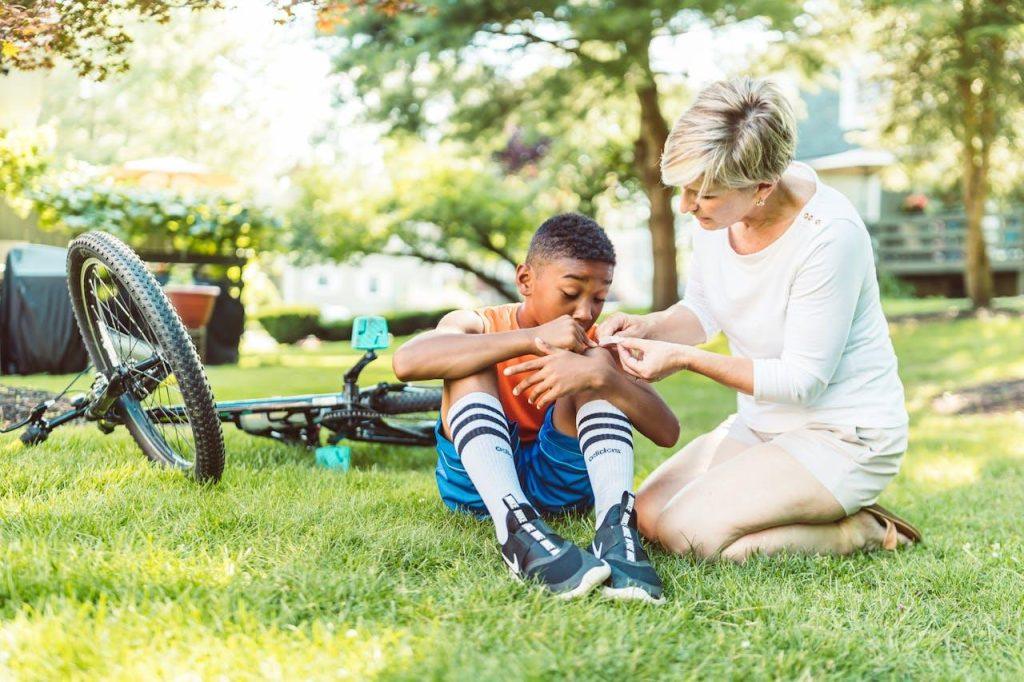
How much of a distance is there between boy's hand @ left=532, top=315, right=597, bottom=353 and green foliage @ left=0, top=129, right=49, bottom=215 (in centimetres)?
249

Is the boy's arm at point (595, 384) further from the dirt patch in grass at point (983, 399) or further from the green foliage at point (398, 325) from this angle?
the green foliage at point (398, 325)

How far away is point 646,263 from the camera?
26.4m

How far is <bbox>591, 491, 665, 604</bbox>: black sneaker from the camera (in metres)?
1.91

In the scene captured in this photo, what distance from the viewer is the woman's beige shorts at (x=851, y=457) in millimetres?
2426

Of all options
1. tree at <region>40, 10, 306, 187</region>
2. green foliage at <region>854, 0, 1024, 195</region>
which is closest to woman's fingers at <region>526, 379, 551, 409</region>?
green foliage at <region>854, 0, 1024, 195</region>

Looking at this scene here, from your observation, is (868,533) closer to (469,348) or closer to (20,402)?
(469,348)

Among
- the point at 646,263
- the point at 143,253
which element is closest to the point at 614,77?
the point at 143,253

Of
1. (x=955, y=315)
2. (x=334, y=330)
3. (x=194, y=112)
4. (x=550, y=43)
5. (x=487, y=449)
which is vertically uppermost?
(x=194, y=112)

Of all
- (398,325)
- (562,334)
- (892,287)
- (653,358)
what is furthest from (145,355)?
(892,287)

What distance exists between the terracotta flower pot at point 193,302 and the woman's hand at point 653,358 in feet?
15.1

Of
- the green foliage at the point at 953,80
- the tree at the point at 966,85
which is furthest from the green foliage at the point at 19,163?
the tree at the point at 966,85

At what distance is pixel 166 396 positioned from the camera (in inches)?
111

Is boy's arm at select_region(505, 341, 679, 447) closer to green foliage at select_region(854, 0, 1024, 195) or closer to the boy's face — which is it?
the boy's face

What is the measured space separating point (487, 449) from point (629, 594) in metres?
0.52
